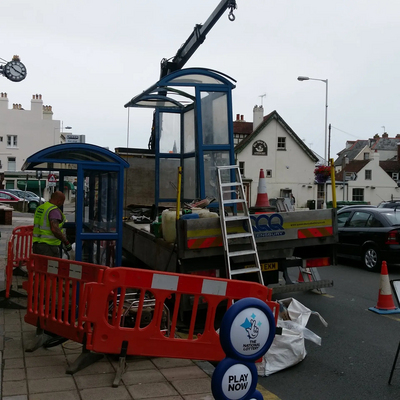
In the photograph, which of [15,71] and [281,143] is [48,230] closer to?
[15,71]

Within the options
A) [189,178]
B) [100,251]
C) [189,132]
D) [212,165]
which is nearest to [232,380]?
[100,251]

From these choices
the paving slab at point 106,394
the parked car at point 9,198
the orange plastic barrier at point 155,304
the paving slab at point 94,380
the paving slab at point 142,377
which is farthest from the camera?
the parked car at point 9,198

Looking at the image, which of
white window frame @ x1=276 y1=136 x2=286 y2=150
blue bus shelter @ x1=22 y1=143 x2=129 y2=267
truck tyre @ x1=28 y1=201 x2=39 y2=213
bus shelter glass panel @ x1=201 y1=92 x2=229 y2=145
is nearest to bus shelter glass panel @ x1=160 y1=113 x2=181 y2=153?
bus shelter glass panel @ x1=201 y1=92 x2=229 y2=145

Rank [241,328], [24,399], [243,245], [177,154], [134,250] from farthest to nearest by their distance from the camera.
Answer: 1. [177,154]
2. [134,250]
3. [243,245]
4. [24,399]
5. [241,328]

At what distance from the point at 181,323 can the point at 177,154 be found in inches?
222

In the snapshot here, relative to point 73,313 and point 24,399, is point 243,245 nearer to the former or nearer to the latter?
point 73,313

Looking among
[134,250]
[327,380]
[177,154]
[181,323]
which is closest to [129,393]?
[327,380]

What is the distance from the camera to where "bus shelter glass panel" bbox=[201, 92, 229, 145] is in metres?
10.6

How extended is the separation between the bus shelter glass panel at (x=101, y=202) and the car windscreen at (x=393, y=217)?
741 centimetres

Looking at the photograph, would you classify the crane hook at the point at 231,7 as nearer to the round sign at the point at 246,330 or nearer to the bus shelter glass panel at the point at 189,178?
the bus shelter glass panel at the point at 189,178

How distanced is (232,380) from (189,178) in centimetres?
842

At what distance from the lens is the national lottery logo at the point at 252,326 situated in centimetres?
356

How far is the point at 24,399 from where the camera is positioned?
4.42 m

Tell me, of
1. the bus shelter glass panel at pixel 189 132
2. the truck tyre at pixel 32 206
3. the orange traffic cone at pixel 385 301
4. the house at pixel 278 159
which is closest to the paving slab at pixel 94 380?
the orange traffic cone at pixel 385 301
